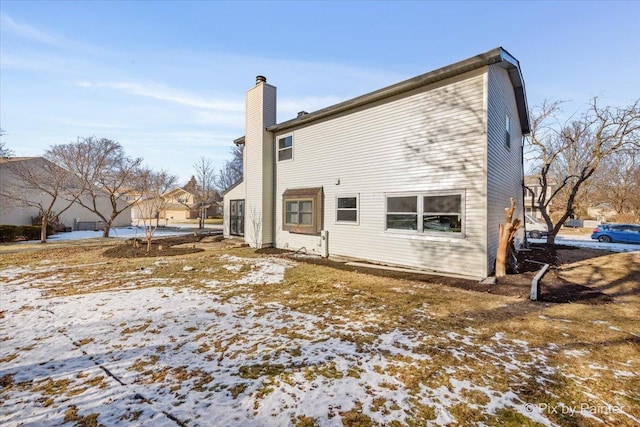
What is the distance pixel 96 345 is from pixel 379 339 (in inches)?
159

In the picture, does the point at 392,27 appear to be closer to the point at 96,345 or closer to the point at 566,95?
the point at 566,95

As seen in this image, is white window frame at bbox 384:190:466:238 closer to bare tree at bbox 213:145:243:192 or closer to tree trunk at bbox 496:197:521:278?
tree trunk at bbox 496:197:521:278

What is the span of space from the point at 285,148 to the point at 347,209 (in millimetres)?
4625

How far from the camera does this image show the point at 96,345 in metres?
3.83

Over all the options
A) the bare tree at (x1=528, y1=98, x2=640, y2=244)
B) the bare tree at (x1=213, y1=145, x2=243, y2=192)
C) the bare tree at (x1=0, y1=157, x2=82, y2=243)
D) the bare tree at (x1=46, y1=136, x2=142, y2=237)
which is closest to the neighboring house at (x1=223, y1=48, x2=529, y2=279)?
the bare tree at (x1=528, y1=98, x2=640, y2=244)

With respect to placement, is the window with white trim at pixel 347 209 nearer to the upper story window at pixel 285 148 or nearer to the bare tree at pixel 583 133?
the upper story window at pixel 285 148

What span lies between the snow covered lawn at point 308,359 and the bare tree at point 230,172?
35.7 m

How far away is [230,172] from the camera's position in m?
41.5

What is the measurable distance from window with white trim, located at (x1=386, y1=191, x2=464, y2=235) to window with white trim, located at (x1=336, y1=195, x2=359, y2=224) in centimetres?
139

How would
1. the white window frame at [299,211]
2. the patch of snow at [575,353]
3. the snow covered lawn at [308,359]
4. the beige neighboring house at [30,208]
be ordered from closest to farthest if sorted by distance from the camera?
the snow covered lawn at [308,359] < the patch of snow at [575,353] < the white window frame at [299,211] < the beige neighboring house at [30,208]

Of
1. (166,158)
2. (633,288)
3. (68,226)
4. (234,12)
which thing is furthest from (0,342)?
(166,158)

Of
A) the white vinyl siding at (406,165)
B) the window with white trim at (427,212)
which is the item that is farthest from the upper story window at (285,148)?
the window with white trim at (427,212)

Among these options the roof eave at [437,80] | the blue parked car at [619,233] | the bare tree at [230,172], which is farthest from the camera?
the bare tree at [230,172]

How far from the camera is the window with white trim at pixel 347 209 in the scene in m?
10.0
